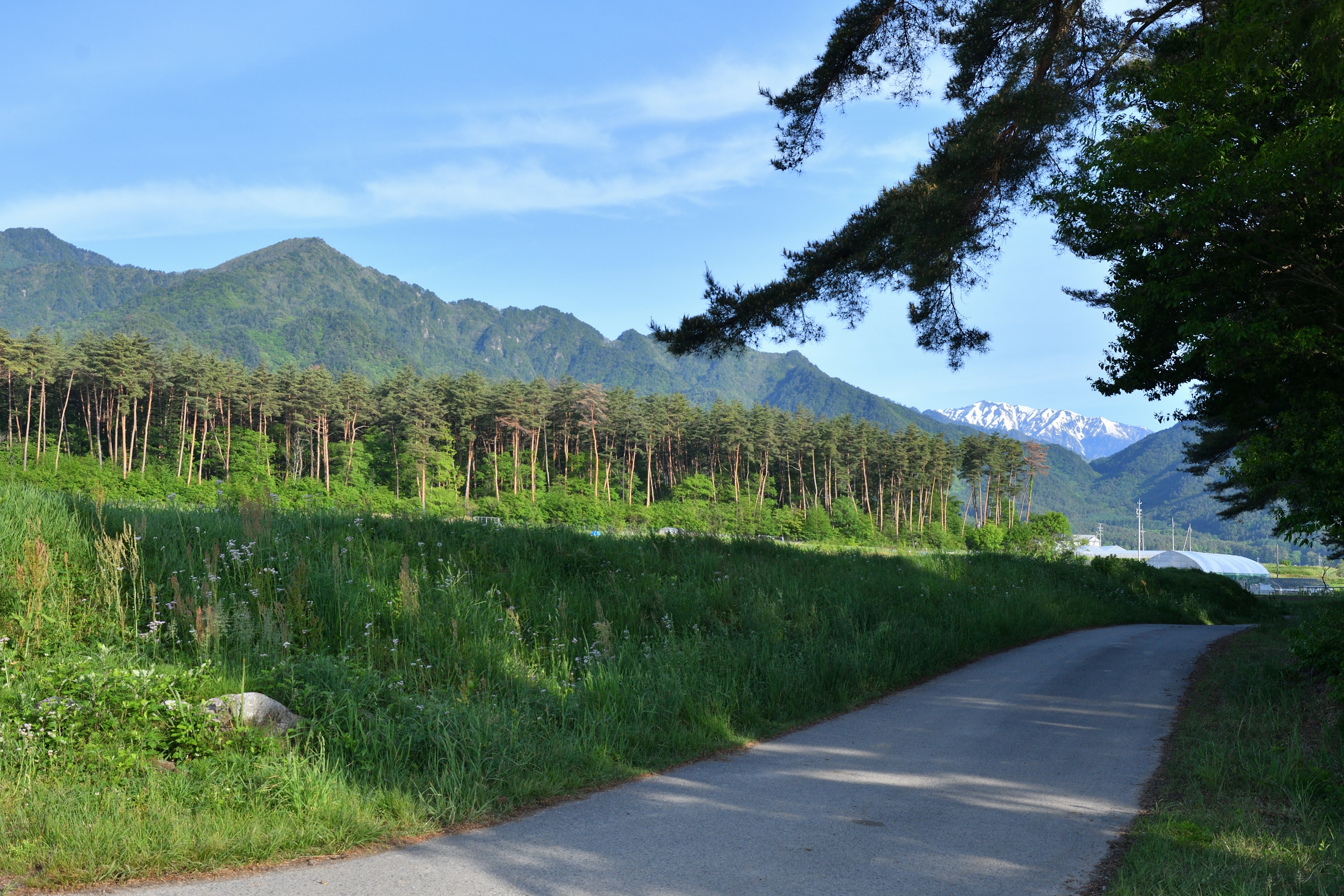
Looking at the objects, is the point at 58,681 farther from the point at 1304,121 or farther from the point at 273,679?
the point at 1304,121

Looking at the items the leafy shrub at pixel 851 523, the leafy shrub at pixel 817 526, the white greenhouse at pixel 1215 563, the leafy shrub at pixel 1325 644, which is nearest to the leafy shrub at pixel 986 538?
the leafy shrub at pixel 851 523

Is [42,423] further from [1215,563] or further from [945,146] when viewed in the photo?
[1215,563]

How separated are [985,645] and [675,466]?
293 ft

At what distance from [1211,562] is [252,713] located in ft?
438

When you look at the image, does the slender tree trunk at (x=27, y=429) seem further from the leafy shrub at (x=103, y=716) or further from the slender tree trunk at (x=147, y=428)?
the leafy shrub at (x=103, y=716)

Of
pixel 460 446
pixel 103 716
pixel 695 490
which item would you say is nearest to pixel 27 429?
pixel 460 446

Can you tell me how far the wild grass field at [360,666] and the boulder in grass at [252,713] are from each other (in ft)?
0.35

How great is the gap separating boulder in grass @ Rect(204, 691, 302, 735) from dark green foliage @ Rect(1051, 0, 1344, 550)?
792 cm

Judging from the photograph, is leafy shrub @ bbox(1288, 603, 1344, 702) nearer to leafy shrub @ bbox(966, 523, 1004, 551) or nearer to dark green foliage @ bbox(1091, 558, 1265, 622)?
dark green foliage @ bbox(1091, 558, 1265, 622)

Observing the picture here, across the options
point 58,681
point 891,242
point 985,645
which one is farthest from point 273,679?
point 891,242

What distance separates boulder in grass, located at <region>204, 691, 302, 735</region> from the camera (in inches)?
198

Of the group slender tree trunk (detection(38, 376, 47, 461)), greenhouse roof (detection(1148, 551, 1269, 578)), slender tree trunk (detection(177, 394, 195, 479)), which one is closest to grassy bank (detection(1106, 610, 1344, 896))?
slender tree trunk (detection(177, 394, 195, 479))

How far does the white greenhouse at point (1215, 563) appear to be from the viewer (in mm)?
99325

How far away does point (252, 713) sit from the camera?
5.12 meters
